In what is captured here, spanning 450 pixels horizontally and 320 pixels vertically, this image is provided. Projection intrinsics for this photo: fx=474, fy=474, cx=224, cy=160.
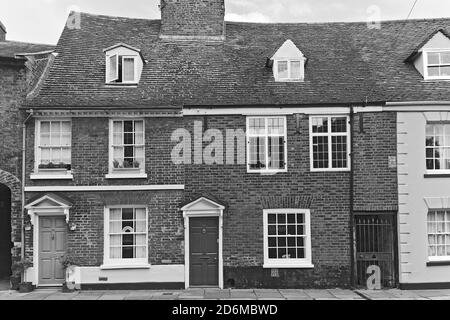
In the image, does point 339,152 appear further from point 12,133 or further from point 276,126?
point 12,133

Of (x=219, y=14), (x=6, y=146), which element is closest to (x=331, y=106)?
(x=219, y=14)

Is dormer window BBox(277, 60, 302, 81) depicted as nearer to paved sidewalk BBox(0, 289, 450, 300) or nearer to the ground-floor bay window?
the ground-floor bay window

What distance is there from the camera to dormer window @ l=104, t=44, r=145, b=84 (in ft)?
55.7

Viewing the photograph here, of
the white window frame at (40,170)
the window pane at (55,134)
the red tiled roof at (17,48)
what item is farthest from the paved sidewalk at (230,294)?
the red tiled roof at (17,48)

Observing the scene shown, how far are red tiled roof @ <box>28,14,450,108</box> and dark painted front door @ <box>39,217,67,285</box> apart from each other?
399cm

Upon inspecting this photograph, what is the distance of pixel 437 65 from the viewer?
678 inches

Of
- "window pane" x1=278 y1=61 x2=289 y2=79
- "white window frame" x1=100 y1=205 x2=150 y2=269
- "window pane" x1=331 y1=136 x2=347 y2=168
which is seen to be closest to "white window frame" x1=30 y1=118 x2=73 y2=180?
"white window frame" x1=100 y1=205 x2=150 y2=269

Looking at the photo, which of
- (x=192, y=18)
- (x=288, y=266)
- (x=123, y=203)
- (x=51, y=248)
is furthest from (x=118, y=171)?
(x=192, y=18)

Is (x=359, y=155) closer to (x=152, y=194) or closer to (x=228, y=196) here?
(x=228, y=196)

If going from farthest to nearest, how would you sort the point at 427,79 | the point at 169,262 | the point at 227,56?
1. the point at 227,56
2. the point at 427,79
3. the point at 169,262

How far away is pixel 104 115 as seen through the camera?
16.0 m

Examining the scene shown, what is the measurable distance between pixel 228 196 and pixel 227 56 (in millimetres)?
5773

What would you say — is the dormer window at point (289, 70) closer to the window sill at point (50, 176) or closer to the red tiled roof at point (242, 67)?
the red tiled roof at point (242, 67)

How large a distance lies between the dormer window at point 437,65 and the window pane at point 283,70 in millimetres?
5036
